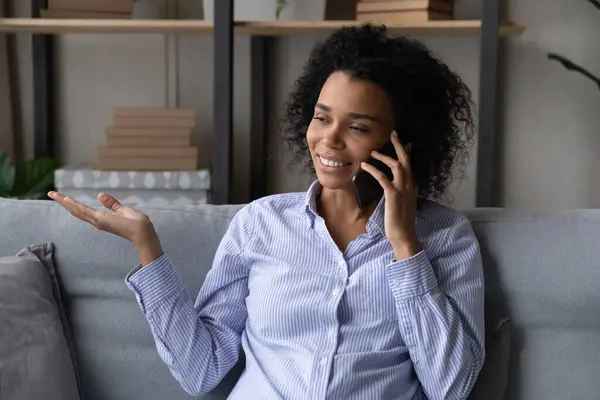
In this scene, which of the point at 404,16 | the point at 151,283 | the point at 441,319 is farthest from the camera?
the point at 404,16

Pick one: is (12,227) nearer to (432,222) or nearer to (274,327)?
(274,327)

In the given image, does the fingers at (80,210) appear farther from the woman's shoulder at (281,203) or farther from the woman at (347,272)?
the woman's shoulder at (281,203)

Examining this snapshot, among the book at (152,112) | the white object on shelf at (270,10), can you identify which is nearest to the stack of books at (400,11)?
the white object on shelf at (270,10)

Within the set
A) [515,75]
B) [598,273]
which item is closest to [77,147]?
[515,75]

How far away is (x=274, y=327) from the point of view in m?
1.34

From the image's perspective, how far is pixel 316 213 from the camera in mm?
1396

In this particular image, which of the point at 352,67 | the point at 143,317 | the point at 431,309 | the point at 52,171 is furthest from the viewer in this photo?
the point at 52,171

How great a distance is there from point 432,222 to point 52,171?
59.0 inches

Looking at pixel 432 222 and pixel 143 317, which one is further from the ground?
pixel 432 222

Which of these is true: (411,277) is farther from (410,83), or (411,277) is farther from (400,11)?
(400,11)

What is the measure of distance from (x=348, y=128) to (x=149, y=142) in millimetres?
1104

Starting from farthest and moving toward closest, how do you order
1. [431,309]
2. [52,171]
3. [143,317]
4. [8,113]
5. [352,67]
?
[8,113]
[52,171]
[143,317]
[352,67]
[431,309]

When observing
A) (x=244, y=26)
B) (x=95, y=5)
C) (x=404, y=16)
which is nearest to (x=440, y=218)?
(x=404, y=16)

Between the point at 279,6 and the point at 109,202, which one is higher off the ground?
the point at 279,6
